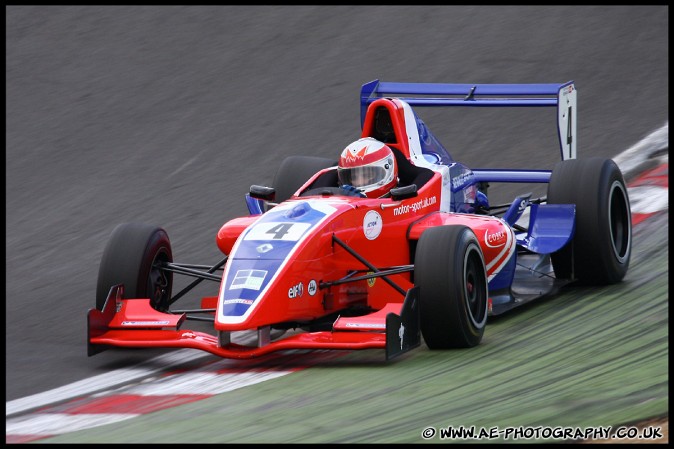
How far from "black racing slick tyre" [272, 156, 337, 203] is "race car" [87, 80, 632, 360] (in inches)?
0.6

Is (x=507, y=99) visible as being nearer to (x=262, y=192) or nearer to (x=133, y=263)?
(x=262, y=192)

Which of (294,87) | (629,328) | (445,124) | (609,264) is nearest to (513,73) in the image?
(445,124)

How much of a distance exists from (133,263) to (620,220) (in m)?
4.36

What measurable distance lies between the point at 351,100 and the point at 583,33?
360cm

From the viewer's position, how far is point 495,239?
33.0 ft

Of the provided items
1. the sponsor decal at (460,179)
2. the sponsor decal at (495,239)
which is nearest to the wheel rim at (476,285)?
Result: the sponsor decal at (495,239)

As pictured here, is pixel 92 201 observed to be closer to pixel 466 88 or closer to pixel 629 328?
pixel 466 88

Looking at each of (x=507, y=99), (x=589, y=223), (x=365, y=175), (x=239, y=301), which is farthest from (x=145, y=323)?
(x=507, y=99)

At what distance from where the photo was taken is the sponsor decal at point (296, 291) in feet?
29.5

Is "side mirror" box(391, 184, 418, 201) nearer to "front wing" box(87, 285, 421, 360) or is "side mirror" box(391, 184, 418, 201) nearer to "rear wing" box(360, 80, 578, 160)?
"front wing" box(87, 285, 421, 360)

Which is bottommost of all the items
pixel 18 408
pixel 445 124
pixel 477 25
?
pixel 18 408

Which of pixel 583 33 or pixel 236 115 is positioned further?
pixel 583 33

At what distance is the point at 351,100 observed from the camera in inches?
651

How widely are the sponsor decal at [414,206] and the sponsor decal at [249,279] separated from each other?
4.82 ft
